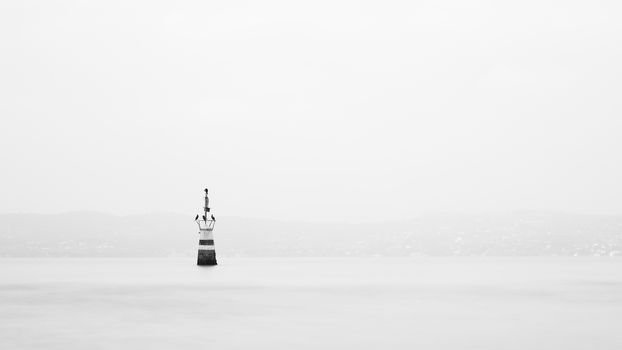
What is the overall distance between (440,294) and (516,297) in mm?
7929

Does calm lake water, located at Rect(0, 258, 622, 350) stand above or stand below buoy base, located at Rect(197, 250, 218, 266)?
below

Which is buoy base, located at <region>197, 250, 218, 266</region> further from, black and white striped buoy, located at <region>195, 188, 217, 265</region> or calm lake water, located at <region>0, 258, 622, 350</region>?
calm lake water, located at <region>0, 258, 622, 350</region>

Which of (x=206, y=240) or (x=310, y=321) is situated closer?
(x=310, y=321)

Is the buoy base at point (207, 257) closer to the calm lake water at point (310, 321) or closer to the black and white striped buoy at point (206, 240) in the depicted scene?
the black and white striped buoy at point (206, 240)

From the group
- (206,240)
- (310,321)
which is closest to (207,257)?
(206,240)

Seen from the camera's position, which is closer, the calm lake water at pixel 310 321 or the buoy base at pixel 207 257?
the calm lake water at pixel 310 321

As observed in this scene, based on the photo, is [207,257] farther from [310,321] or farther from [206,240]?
[310,321]

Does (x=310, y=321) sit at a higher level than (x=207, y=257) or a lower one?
lower

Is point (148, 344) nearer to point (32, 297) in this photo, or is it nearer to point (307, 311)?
point (307, 311)

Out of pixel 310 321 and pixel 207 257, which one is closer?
pixel 310 321

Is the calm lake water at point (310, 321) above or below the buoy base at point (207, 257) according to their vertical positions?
below

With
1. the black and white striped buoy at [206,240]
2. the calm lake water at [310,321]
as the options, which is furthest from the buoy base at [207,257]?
the calm lake water at [310,321]

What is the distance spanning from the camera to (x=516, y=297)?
64500 mm

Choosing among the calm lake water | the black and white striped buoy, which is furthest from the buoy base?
the calm lake water
